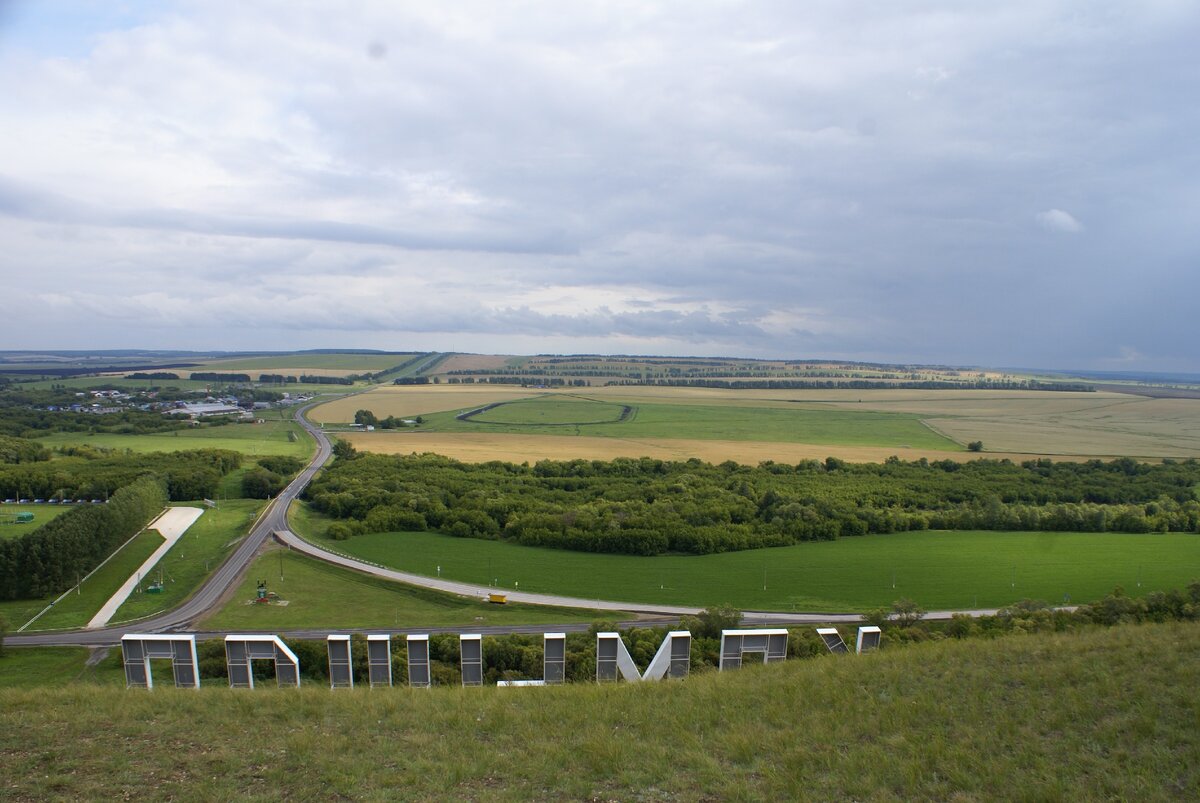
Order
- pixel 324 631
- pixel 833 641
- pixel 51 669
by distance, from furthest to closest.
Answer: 1. pixel 324 631
2. pixel 51 669
3. pixel 833 641

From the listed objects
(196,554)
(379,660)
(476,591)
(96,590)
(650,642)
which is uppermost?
(379,660)

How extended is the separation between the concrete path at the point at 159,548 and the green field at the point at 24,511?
741 centimetres

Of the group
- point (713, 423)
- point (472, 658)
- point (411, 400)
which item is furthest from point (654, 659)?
point (411, 400)

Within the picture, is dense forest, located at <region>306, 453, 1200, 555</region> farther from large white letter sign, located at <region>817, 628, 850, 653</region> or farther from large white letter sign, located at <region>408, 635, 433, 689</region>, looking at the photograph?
large white letter sign, located at <region>408, 635, 433, 689</region>

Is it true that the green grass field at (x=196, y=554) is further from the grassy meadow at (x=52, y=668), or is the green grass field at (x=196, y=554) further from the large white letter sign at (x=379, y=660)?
the large white letter sign at (x=379, y=660)

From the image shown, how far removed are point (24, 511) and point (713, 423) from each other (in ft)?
322

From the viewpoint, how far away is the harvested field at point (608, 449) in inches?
3597

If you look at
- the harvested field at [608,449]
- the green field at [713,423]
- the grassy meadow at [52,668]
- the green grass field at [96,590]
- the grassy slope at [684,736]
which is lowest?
the green grass field at [96,590]

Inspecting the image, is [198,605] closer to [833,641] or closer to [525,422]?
[833,641]

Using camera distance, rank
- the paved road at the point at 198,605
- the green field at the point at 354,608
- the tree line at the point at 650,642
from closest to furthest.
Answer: the tree line at the point at 650,642
the paved road at the point at 198,605
the green field at the point at 354,608

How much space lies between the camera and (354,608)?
40.4 meters

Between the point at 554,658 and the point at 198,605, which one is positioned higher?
the point at 554,658

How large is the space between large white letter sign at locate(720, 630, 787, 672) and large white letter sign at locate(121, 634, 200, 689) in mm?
15561

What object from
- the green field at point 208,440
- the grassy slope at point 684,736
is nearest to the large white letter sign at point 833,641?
the grassy slope at point 684,736
